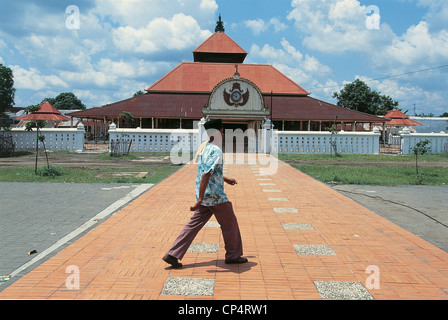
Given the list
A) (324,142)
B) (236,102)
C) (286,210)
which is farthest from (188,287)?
(324,142)

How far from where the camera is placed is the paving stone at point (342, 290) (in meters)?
3.96

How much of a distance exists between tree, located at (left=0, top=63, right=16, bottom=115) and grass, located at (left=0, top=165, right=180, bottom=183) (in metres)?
25.9

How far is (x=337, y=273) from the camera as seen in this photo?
15.1 feet

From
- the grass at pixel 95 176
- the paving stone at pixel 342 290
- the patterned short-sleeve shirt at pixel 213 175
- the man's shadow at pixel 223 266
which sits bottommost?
the paving stone at pixel 342 290

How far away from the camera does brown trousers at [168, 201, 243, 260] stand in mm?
4601

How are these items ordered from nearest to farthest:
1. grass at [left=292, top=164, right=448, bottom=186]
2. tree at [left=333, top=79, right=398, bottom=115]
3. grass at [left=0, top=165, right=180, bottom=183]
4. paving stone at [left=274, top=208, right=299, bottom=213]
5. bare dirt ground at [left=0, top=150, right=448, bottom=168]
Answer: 1. paving stone at [left=274, top=208, right=299, bottom=213]
2. grass at [left=0, top=165, right=180, bottom=183]
3. grass at [left=292, top=164, right=448, bottom=186]
4. bare dirt ground at [left=0, top=150, right=448, bottom=168]
5. tree at [left=333, top=79, right=398, bottom=115]

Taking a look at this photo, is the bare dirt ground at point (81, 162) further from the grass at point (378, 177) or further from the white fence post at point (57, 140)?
the grass at point (378, 177)

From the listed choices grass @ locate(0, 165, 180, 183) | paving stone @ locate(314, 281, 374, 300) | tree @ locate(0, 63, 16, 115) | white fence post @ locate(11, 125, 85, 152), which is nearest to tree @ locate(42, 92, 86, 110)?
tree @ locate(0, 63, 16, 115)

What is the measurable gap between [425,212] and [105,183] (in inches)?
323

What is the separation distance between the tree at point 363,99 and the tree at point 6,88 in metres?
44.1

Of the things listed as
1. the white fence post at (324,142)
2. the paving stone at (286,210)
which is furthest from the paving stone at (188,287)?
the white fence post at (324,142)

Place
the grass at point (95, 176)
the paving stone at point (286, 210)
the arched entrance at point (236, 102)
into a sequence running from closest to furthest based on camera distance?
1. the paving stone at point (286, 210)
2. the grass at point (95, 176)
3. the arched entrance at point (236, 102)

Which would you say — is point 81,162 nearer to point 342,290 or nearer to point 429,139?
point 342,290

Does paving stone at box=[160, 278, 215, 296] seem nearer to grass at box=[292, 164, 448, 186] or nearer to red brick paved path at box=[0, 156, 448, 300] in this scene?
red brick paved path at box=[0, 156, 448, 300]
